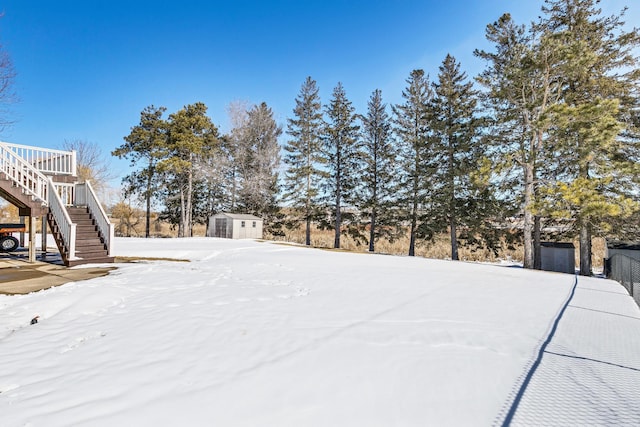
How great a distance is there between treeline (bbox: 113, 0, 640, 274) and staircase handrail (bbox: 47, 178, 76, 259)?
45.7 feet

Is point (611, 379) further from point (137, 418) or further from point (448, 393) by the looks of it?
point (137, 418)

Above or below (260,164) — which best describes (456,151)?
below

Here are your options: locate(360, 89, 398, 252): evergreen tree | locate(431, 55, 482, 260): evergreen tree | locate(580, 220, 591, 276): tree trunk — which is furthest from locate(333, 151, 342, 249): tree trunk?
locate(580, 220, 591, 276): tree trunk

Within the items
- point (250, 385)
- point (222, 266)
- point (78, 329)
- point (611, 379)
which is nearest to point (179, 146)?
point (222, 266)

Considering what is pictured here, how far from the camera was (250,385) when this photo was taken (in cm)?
253

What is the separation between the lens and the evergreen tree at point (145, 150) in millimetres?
23703

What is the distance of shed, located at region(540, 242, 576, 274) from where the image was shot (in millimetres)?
14062

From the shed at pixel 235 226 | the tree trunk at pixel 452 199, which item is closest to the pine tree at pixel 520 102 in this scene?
the tree trunk at pixel 452 199

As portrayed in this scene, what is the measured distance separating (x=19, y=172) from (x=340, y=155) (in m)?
17.2

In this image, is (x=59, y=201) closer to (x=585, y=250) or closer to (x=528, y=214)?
(x=528, y=214)

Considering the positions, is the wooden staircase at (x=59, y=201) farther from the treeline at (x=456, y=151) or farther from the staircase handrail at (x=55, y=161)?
the treeline at (x=456, y=151)

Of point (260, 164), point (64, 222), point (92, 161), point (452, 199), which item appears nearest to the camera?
point (64, 222)

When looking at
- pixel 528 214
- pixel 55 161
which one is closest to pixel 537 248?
pixel 528 214

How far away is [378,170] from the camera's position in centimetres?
2081
